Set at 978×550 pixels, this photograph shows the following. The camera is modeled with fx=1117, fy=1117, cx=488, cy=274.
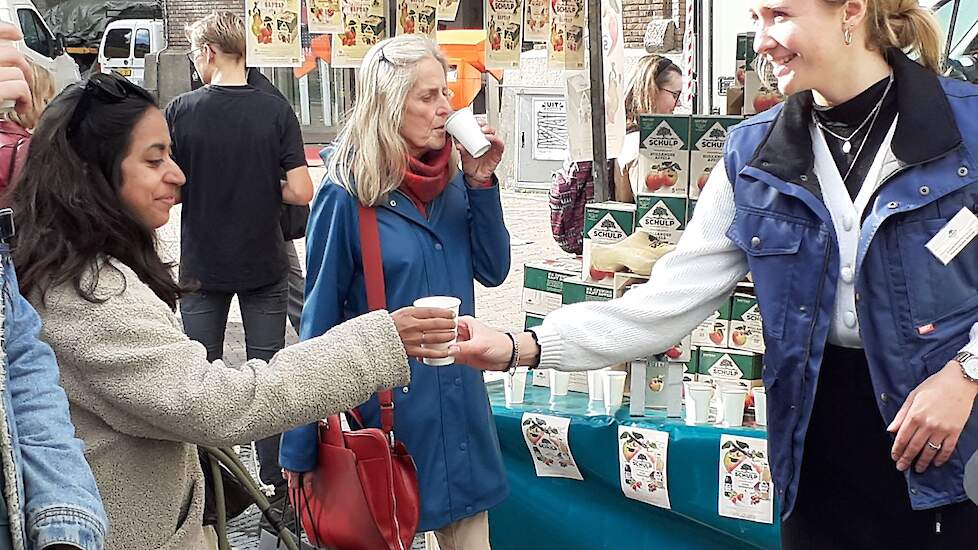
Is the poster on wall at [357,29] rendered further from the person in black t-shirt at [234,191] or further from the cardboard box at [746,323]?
the cardboard box at [746,323]

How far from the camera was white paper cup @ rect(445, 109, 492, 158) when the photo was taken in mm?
3045

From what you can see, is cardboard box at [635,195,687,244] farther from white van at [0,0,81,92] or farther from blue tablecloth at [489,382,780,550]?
white van at [0,0,81,92]

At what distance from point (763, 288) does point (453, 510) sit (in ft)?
4.17

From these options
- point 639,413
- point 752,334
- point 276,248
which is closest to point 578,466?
point 639,413

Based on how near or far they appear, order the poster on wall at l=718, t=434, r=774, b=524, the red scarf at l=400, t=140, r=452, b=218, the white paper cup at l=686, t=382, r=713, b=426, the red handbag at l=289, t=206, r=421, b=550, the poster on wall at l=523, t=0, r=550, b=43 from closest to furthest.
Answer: the red handbag at l=289, t=206, r=421, b=550
the red scarf at l=400, t=140, r=452, b=218
the poster on wall at l=718, t=434, r=774, b=524
the white paper cup at l=686, t=382, r=713, b=426
the poster on wall at l=523, t=0, r=550, b=43

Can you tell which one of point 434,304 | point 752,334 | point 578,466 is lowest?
point 578,466

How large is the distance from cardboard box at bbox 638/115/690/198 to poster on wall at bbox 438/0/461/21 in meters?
1.17

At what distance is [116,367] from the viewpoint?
75.5 inches

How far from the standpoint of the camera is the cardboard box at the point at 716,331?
3.60m

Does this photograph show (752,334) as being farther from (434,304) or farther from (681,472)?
(434,304)

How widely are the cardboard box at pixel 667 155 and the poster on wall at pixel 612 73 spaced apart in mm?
870

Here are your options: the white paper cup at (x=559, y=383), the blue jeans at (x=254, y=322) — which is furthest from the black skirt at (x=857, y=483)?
the blue jeans at (x=254, y=322)

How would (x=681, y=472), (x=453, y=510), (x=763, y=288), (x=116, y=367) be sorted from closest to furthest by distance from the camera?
(x=116, y=367) < (x=763, y=288) < (x=453, y=510) < (x=681, y=472)

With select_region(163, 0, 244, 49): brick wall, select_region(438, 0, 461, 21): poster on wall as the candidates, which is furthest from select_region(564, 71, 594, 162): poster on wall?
select_region(163, 0, 244, 49): brick wall
